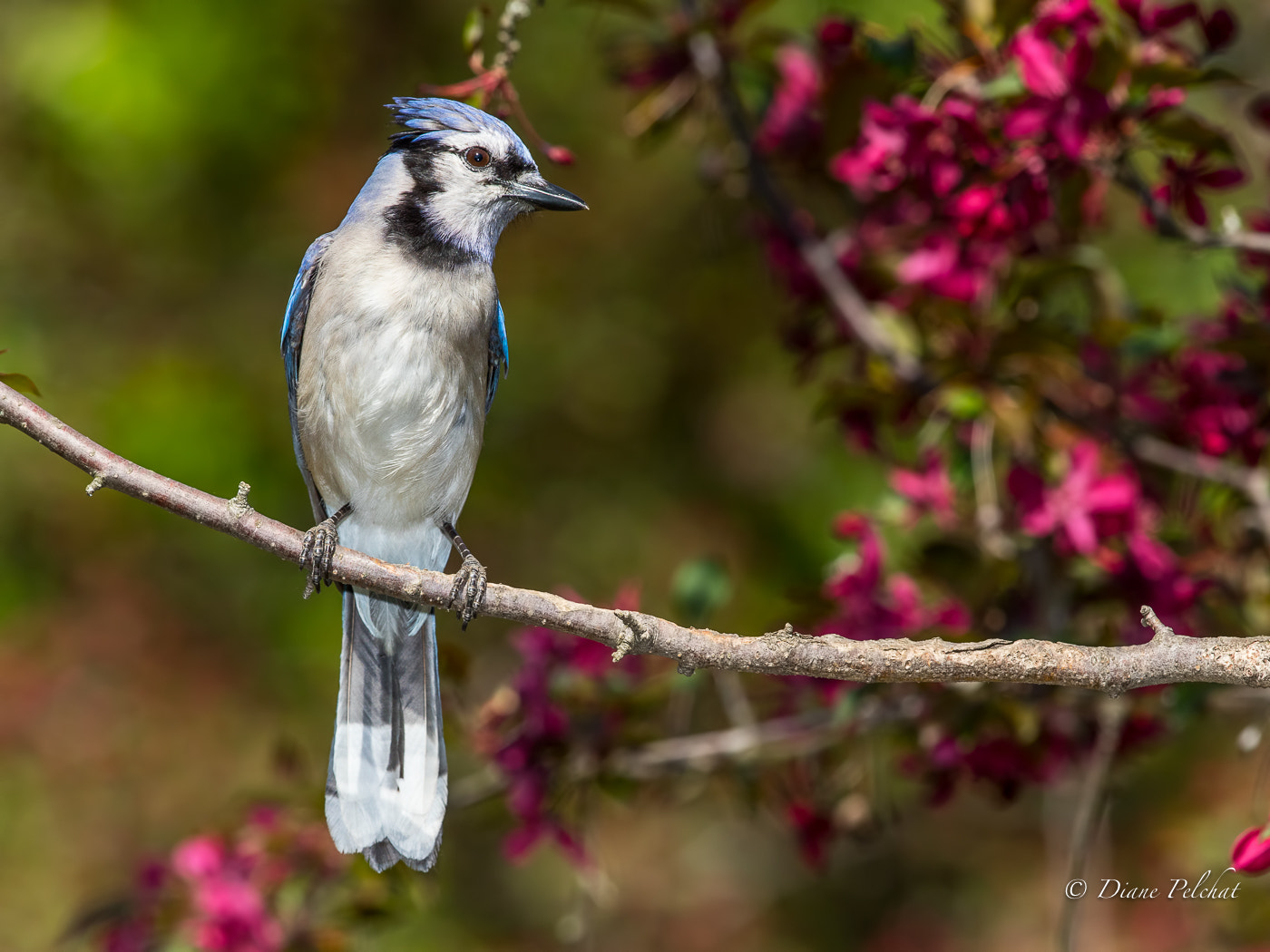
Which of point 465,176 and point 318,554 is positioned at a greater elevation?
point 465,176

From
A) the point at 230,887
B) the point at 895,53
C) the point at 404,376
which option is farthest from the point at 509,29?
the point at 230,887

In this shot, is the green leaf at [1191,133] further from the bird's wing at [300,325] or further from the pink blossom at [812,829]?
the bird's wing at [300,325]

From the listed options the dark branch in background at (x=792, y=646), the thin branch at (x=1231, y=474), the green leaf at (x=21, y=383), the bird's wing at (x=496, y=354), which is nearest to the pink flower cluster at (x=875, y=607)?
the thin branch at (x=1231, y=474)

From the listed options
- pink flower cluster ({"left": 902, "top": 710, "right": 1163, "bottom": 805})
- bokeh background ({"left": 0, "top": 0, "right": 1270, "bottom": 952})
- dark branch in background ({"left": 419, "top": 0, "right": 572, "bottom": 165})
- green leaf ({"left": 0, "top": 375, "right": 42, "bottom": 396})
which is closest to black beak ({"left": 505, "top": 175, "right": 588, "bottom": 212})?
dark branch in background ({"left": 419, "top": 0, "right": 572, "bottom": 165})

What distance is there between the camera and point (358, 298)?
11.5 feet

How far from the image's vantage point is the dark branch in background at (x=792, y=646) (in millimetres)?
2297

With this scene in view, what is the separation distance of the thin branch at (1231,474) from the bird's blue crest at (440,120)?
75.1 inches

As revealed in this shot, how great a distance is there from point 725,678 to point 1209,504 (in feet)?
4.63

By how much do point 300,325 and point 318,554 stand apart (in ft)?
3.80

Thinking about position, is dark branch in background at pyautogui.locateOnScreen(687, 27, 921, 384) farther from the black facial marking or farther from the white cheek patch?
the black facial marking

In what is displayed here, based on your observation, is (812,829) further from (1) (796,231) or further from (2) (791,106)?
(2) (791,106)

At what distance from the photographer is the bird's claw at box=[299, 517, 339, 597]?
2688 mm

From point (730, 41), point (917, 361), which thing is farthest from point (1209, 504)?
point (730, 41)

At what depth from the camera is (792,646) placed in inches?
94.6
